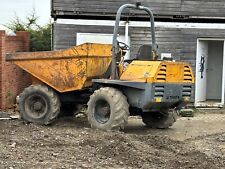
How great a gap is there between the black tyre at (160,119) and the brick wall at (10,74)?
4812mm

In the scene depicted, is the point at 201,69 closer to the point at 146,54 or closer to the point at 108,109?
the point at 146,54

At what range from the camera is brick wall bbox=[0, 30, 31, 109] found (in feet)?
53.5

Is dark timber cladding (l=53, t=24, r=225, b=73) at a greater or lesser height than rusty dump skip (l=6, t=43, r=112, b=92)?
greater

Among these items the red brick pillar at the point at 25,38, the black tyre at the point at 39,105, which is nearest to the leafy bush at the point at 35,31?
the red brick pillar at the point at 25,38

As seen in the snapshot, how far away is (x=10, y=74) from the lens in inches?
680

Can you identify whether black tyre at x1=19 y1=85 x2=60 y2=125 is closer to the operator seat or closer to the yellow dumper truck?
the yellow dumper truck

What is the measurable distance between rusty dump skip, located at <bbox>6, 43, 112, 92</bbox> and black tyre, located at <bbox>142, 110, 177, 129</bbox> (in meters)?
1.73

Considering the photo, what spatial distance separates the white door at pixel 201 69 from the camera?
749 inches

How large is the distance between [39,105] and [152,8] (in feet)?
23.5

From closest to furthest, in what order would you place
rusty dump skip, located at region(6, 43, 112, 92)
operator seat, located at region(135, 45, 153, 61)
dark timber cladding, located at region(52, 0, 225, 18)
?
1. rusty dump skip, located at region(6, 43, 112, 92)
2. operator seat, located at region(135, 45, 153, 61)
3. dark timber cladding, located at region(52, 0, 225, 18)

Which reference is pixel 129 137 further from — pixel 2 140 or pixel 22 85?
pixel 22 85

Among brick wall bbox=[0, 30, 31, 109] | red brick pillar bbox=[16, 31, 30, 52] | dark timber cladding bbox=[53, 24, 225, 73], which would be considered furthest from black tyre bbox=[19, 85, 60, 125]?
red brick pillar bbox=[16, 31, 30, 52]

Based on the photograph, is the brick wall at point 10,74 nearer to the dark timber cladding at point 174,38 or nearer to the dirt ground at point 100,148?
the dark timber cladding at point 174,38

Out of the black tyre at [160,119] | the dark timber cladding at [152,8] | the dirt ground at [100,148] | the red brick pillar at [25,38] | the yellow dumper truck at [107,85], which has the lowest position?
the dirt ground at [100,148]
